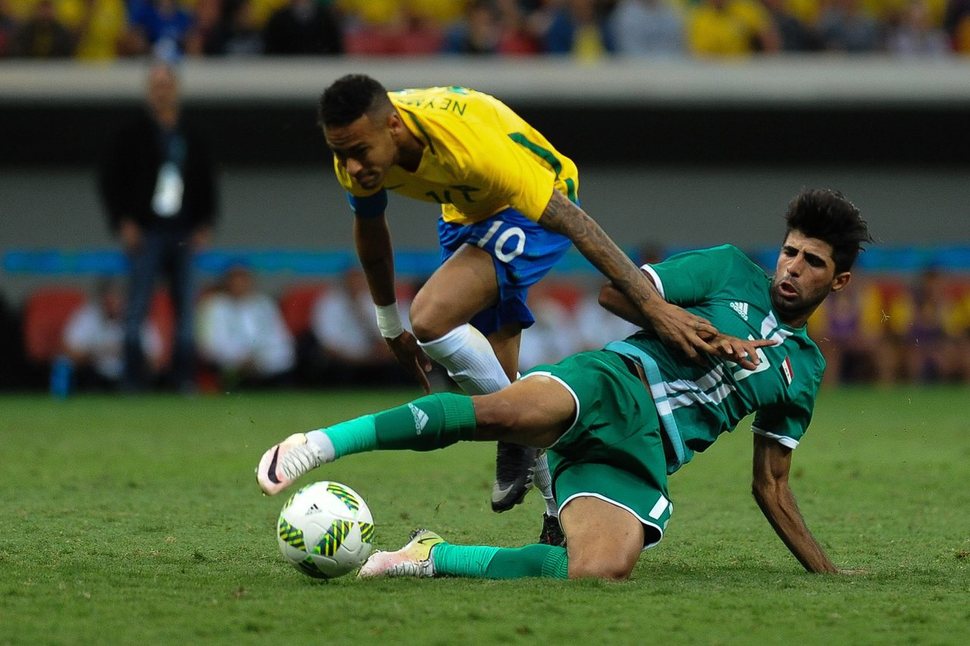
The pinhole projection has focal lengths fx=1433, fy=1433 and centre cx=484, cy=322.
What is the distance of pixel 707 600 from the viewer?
13.5 feet

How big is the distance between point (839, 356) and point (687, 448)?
11.0m

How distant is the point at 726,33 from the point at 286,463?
42.3 ft

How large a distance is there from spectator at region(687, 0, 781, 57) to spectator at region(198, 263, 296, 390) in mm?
5735

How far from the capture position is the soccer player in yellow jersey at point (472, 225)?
4.68m

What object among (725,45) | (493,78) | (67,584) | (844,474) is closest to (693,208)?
(725,45)

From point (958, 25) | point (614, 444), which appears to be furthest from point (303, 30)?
point (614, 444)

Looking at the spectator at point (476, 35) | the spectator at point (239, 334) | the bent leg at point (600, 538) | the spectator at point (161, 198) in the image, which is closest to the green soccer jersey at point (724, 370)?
the bent leg at point (600, 538)

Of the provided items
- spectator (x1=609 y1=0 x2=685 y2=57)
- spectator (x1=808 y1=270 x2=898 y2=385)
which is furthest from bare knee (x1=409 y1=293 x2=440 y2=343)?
spectator (x1=609 y1=0 x2=685 y2=57)

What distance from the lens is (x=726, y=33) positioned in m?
15.9

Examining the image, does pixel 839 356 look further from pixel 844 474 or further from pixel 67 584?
pixel 67 584

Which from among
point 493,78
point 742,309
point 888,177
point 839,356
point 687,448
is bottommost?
point 839,356

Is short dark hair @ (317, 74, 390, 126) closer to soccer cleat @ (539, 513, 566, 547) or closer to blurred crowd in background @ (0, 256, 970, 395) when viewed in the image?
soccer cleat @ (539, 513, 566, 547)

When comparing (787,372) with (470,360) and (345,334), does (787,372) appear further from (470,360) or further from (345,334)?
(345,334)

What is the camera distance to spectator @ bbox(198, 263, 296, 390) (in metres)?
13.5
